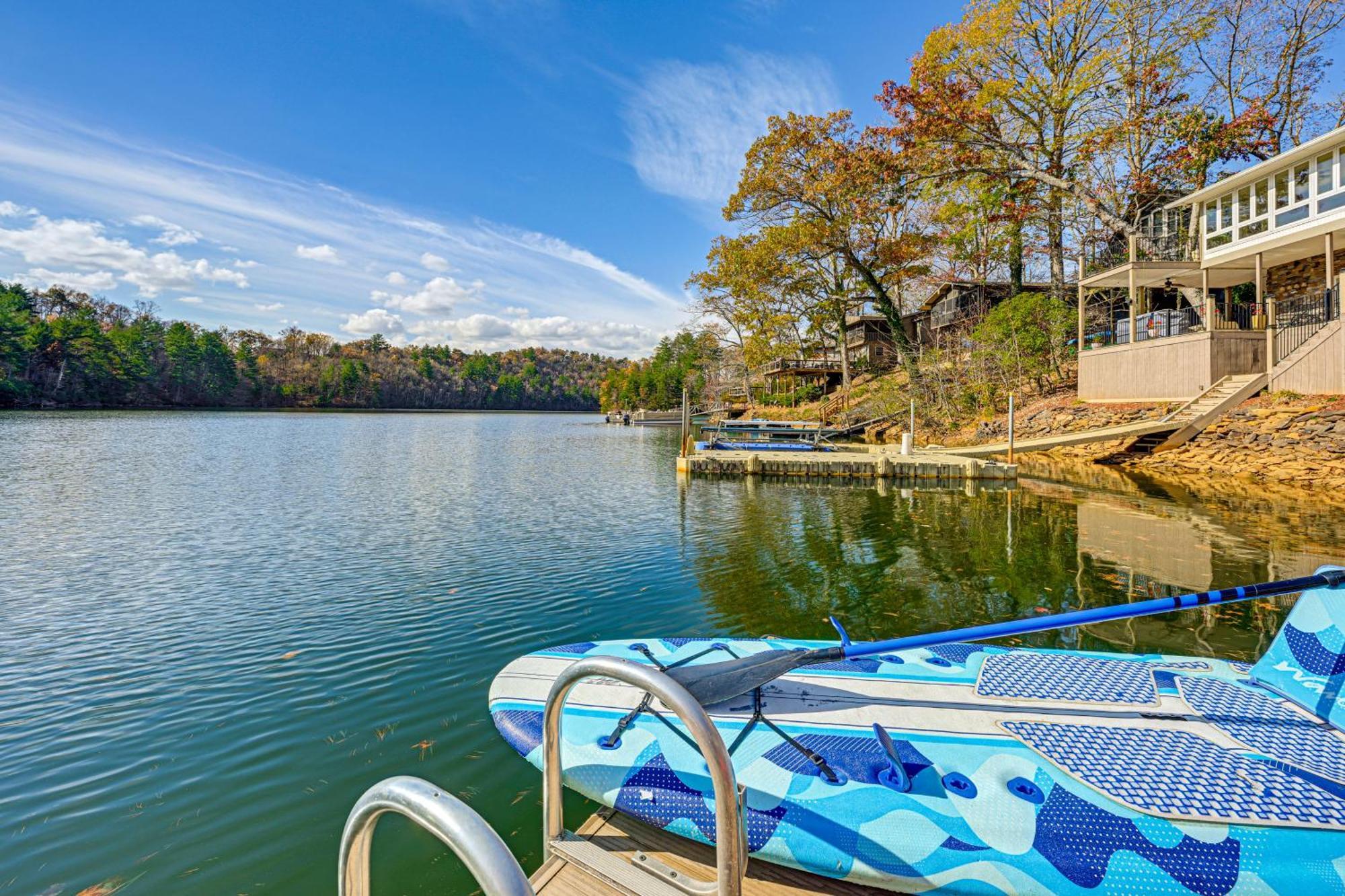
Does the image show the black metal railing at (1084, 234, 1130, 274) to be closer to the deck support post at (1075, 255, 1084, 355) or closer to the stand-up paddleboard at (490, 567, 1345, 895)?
the deck support post at (1075, 255, 1084, 355)

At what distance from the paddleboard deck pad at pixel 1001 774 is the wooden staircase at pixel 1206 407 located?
18.0 metres

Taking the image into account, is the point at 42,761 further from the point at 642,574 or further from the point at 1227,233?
the point at 1227,233

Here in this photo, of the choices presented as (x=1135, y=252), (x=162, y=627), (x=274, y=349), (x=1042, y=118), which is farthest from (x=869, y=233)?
(x=274, y=349)

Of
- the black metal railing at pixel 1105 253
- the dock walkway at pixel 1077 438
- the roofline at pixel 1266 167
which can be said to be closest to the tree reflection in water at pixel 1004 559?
the dock walkway at pixel 1077 438

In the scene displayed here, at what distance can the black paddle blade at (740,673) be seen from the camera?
3.49 m

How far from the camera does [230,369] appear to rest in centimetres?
9000

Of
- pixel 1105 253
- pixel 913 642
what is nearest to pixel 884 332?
pixel 1105 253

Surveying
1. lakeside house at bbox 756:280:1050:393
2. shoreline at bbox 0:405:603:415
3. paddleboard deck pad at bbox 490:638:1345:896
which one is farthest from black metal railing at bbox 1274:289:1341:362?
shoreline at bbox 0:405:603:415

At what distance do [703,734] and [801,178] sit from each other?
32.6 meters

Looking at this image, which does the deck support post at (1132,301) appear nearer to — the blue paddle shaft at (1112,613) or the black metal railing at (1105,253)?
the black metal railing at (1105,253)

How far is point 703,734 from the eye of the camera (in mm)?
2018

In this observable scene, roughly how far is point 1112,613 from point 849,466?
16.6 metres

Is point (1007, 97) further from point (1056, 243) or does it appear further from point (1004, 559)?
point (1004, 559)

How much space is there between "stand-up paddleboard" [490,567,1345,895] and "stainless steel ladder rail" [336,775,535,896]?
1727 mm
